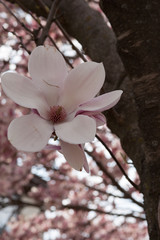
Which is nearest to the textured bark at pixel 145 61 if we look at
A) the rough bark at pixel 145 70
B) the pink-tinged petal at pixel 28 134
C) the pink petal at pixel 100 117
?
the rough bark at pixel 145 70

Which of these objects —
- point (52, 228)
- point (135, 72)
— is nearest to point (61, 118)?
point (135, 72)

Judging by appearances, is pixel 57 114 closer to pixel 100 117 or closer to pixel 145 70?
pixel 100 117

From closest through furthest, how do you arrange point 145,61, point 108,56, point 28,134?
point 28,134
point 145,61
point 108,56

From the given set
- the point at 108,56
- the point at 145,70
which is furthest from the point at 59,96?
the point at 108,56

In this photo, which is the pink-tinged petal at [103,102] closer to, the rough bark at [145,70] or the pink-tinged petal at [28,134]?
the pink-tinged petal at [28,134]

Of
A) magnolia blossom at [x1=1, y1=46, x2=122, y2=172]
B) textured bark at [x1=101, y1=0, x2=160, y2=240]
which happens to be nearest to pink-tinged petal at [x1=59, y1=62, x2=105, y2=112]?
magnolia blossom at [x1=1, y1=46, x2=122, y2=172]

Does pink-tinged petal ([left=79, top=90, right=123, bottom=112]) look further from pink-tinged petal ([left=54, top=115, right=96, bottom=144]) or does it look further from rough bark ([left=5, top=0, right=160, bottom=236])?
rough bark ([left=5, top=0, right=160, bottom=236])
